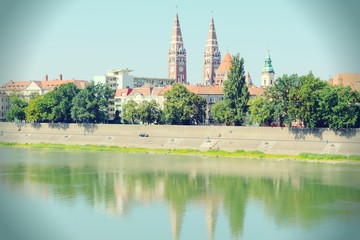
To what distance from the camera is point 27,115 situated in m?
54.7

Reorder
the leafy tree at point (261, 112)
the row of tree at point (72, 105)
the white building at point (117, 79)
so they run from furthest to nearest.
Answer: the white building at point (117, 79)
the row of tree at point (72, 105)
the leafy tree at point (261, 112)

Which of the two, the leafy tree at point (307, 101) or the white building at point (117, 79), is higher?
the white building at point (117, 79)

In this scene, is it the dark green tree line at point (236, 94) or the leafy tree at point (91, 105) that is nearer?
the dark green tree line at point (236, 94)

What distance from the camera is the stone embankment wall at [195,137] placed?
40.2 m

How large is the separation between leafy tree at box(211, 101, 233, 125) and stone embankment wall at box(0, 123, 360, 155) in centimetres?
175

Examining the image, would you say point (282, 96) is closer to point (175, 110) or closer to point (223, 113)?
A: point (223, 113)

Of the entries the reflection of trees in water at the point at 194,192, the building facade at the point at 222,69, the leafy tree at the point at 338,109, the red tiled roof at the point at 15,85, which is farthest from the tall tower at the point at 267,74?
the reflection of trees in water at the point at 194,192

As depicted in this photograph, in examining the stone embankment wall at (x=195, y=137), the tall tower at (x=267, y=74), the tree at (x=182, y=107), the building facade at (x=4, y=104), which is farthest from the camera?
the tall tower at (x=267, y=74)

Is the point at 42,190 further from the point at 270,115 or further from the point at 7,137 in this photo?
the point at 7,137

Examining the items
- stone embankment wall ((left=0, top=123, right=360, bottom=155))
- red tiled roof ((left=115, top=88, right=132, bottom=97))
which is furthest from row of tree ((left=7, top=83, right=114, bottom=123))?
red tiled roof ((left=115, top=88, right=132, bottom=97))

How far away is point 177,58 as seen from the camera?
87.4 m

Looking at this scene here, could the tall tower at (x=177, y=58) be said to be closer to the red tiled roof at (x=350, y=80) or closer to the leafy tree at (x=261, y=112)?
the red tiled roof at (x=350, y=80)

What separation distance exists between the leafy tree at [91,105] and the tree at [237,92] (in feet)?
35.5

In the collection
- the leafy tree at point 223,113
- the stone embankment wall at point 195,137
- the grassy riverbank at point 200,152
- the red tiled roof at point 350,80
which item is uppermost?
the red tiled roof at point 350,80
